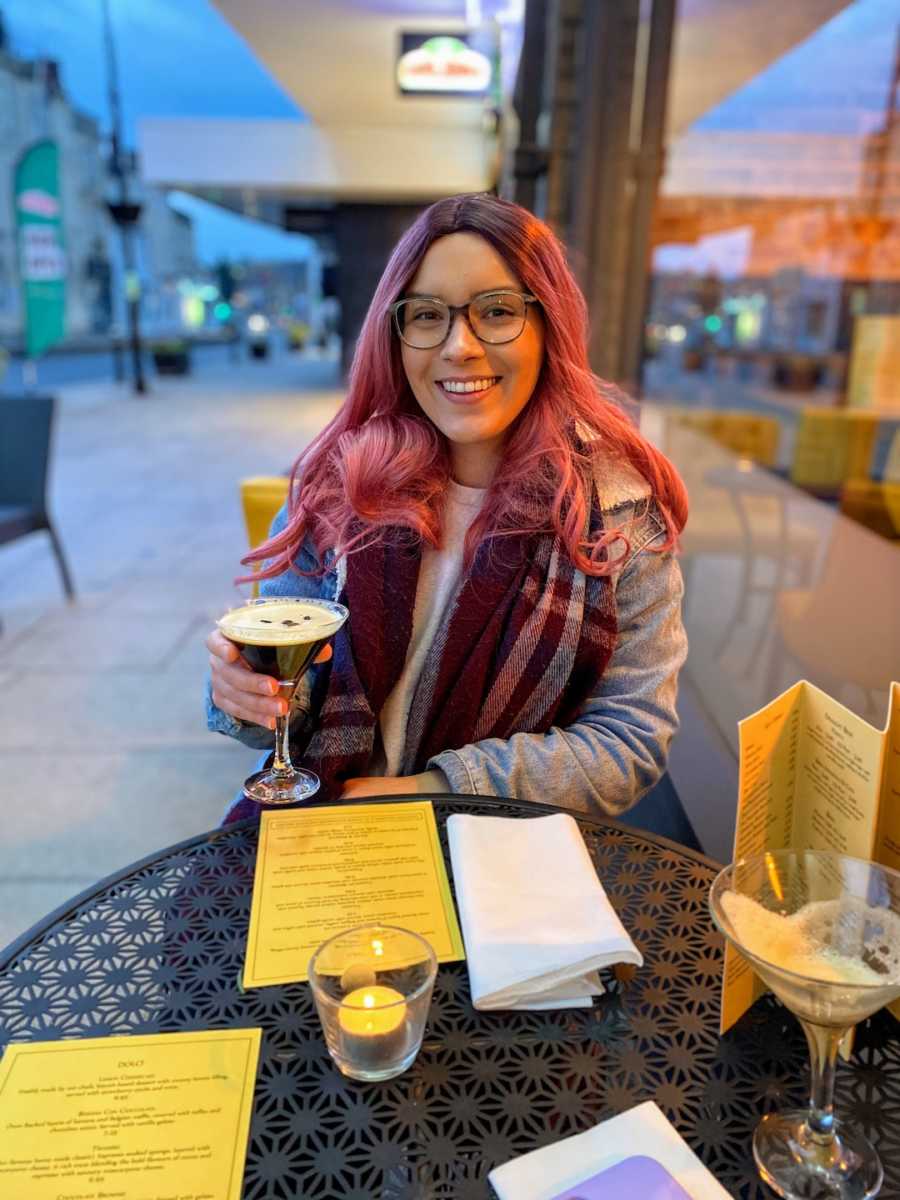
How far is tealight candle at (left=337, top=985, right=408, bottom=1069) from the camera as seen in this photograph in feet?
2.62

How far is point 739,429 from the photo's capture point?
16.7 feet

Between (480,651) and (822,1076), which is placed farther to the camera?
(480,651)

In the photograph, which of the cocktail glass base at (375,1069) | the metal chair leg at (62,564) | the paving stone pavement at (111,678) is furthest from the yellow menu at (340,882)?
the metal chair leg at (62,564)

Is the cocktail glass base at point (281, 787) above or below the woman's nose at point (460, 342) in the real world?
below

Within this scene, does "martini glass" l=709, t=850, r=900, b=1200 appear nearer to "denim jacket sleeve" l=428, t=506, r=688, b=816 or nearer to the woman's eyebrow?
"denim jacket sleeve" l=428, t=506, r=688, b=816

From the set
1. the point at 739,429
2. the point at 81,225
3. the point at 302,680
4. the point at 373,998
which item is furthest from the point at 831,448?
the point at 81,225

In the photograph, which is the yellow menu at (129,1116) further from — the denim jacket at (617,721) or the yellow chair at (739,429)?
the yellow chair at (739,429)

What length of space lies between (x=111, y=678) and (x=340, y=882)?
2832 mm

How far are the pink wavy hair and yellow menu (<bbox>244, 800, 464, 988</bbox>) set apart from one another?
0.51 m

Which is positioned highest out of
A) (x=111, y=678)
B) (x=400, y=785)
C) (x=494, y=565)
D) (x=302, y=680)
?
(x=494, y=565)

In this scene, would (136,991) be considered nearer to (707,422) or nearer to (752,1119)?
(752,1119)

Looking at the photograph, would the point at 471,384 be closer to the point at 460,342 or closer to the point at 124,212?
the point at 460,342

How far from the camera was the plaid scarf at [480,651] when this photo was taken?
143 cm

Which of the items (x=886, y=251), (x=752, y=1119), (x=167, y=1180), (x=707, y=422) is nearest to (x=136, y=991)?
(x=167, y=1180)
